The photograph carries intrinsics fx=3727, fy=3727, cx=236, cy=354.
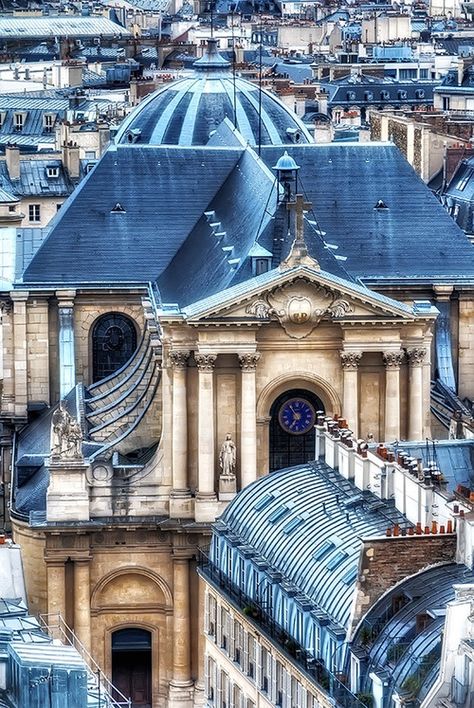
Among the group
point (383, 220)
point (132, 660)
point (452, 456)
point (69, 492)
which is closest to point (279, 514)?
point (452, 456)

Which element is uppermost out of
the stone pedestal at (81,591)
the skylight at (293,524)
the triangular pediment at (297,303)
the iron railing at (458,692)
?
the triangular pediment at (297,303)

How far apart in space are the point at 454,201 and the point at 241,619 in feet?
245

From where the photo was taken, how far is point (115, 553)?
119 m

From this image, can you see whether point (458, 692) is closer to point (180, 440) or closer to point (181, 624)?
point (180, 440)

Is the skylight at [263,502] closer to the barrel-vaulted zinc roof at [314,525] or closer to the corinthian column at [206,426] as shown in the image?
the barrel-vaulted zinc roof at [314,525]

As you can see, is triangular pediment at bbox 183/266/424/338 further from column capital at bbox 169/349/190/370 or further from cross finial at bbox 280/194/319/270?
column capital at bbox 169/349/190/370

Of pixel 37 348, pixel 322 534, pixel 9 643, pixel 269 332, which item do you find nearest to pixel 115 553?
pixel 269 332

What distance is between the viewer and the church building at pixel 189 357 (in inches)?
4648

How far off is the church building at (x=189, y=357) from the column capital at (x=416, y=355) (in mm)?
88

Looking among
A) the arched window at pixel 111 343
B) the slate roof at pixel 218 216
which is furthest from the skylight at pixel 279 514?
the arched window at pixel 111 343

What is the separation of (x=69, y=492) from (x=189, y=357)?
18.7 ft

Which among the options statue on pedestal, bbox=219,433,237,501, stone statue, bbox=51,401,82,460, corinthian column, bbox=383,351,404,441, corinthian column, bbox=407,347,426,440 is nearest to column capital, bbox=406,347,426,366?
corinthian column, bbox=407,347,426,440

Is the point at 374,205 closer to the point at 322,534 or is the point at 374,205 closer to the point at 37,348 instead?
the point at 37,348

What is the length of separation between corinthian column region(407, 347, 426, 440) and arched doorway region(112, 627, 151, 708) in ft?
35.6
